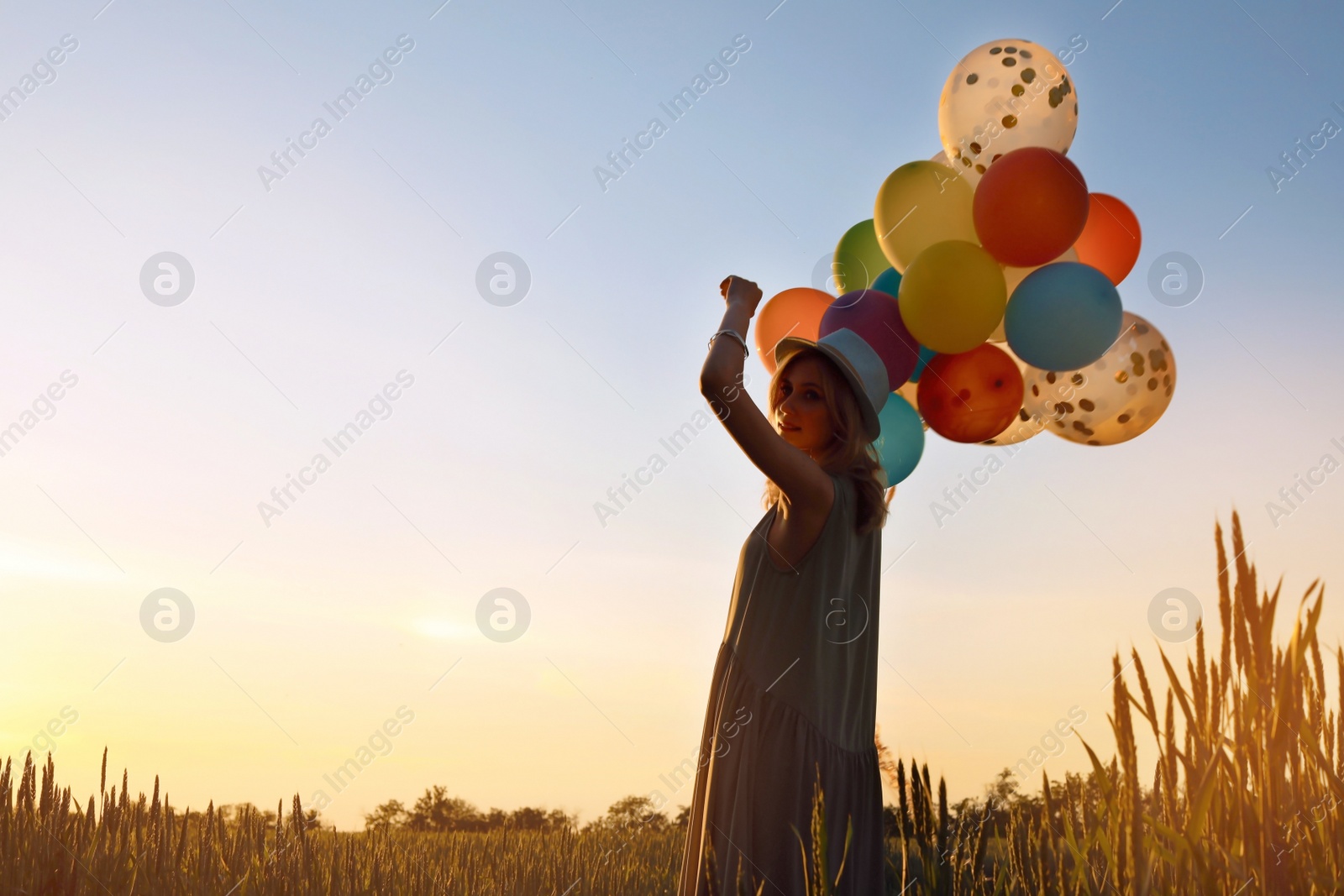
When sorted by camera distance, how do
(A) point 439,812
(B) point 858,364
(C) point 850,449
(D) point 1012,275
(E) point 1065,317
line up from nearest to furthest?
(C) point 850,449 → (B) point 858,364 → (E) point 1065,317 → (D) point 1012,275 → (A) point 439,812

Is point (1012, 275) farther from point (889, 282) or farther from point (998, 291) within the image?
point (889, 282)

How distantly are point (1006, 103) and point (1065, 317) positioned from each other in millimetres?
919

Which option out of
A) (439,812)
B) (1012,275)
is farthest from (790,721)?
(439,812)

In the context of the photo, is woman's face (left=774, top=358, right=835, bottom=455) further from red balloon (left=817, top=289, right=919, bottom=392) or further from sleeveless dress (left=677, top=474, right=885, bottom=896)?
red balloon (left=817, top=289, right=919, bottom=392)

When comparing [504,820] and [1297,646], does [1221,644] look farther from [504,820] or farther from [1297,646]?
[504,820]

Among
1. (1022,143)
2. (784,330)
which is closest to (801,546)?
(784,330)

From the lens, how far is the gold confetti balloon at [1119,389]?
10.7 ft

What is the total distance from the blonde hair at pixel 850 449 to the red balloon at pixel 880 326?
68 centimetres

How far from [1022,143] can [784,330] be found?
3.58 feet

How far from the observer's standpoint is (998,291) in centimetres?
315

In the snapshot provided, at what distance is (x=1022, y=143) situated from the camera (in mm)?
3432

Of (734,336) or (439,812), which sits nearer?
(734,336)

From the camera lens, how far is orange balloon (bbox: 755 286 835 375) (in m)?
3.44

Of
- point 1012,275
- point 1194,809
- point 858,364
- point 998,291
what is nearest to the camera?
point 1194,809
